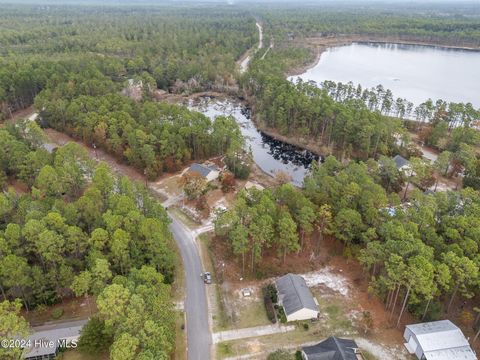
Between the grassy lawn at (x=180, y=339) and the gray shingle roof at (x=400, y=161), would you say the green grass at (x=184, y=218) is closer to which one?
the grassy lawn at (x=180, y=339)

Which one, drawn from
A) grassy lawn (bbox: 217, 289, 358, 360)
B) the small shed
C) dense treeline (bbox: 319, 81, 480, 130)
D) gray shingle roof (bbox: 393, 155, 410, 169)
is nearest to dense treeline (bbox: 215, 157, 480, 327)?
grassy lawn (bbox: 217, 289, 358, 360)

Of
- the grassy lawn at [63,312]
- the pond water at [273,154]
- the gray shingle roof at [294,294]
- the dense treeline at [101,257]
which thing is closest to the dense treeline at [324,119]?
the pond water at [273,154]

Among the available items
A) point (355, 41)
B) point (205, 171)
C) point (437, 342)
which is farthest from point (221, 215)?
point (355, 41)

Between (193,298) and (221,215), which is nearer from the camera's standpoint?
(193,298)

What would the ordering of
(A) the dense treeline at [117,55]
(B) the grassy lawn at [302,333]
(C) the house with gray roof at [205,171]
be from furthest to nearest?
(A) the dense treeline at [117,55] < (C) the house with gray roof at [205,171] < (B) the grassy lawn at [302,333]

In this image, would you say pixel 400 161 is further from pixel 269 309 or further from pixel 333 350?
pixel 333 350

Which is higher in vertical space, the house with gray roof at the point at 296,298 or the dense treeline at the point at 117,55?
the dense treeline at the point at 117,55

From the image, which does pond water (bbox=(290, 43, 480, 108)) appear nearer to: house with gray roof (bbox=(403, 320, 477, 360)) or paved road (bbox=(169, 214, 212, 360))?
house with gray roof (bbox=(403, 320, 477, 360))

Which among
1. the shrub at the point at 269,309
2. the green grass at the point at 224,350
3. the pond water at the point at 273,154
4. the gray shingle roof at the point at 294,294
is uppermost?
the gray shingle roof at the point at 294,294
